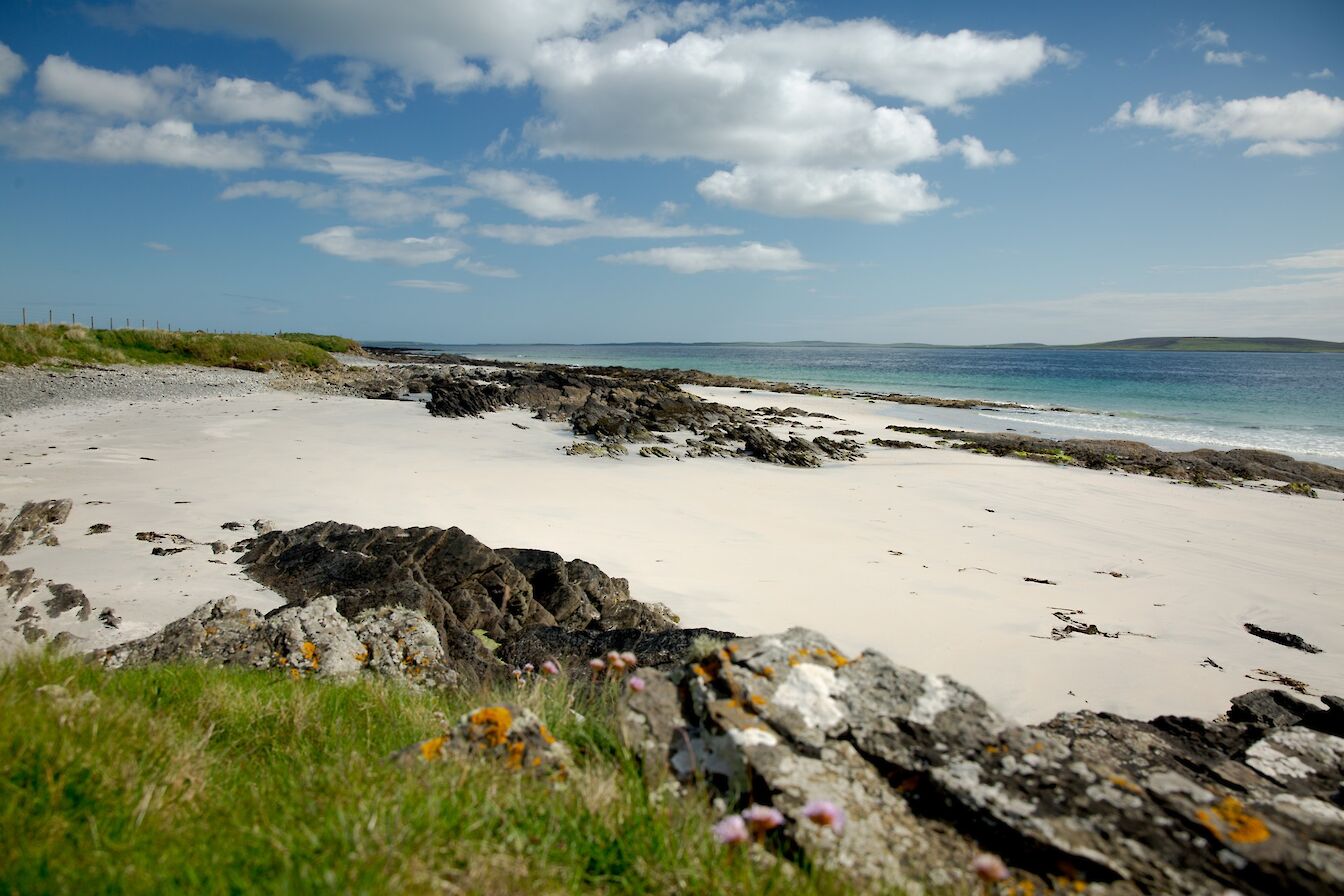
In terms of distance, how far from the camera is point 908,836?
2.32 meters

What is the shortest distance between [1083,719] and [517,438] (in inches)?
672

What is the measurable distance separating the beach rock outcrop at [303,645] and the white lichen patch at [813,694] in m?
2.77

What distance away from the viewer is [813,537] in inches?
432

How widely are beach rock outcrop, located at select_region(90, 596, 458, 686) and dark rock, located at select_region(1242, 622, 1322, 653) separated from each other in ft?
29.6

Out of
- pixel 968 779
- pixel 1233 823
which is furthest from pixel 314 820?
pixel 1233 823

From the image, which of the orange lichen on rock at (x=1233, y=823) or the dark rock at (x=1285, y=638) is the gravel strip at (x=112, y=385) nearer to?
the orange lichen on rock at (x=1233, y=823)

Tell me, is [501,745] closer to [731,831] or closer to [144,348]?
[731,831]

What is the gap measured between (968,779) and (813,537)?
28.3 feet

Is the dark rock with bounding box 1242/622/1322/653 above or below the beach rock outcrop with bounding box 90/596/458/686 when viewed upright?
below

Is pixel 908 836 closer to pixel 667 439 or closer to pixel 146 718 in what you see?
pixel 146 718

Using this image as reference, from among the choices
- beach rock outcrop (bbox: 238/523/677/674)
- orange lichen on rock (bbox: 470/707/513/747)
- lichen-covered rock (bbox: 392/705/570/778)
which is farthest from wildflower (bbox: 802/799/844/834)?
beach rock outcrop (bbox: 238/523/677/674)

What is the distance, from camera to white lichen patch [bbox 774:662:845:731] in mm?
2799

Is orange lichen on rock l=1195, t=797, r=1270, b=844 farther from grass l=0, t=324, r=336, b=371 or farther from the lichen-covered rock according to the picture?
grass l=0, t=324, r=336, b=371

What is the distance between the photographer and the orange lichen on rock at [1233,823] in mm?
2117
